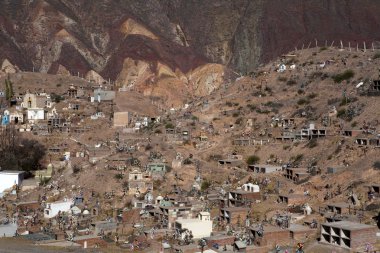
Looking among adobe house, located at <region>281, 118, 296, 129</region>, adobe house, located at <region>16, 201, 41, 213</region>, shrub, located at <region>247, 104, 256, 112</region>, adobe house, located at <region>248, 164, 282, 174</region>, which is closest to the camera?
adobe house, located at <region>248, 164, 282, 174</region>

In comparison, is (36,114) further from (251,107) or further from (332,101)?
(332,101)

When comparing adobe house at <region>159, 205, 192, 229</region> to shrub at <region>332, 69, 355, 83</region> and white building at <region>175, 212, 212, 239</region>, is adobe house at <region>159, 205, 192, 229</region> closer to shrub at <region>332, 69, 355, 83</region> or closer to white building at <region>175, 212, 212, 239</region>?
white building at <region>175, 212, 212, 239</region>

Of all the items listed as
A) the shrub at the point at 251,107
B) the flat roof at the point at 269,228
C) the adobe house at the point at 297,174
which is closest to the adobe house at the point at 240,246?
the flat roof at the point at 269,228

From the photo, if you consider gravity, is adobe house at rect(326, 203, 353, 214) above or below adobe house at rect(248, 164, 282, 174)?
below

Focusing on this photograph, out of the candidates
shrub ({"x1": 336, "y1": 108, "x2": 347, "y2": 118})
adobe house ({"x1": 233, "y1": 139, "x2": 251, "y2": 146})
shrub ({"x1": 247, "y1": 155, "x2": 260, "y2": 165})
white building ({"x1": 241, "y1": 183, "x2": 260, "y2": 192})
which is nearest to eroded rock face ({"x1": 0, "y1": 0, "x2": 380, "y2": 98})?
adobe house ({"x1": 233, "y1": 139, "x2": 251, "y2": 146})

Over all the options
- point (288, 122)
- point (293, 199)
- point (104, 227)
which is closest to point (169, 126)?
point (288, 122)

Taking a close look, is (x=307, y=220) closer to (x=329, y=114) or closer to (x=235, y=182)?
(x=235, y=182)

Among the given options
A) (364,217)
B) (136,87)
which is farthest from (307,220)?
(136,87)
